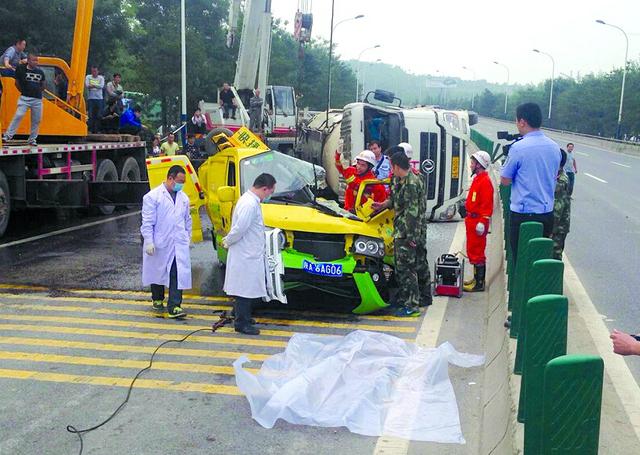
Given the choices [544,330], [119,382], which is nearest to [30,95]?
[119,382]

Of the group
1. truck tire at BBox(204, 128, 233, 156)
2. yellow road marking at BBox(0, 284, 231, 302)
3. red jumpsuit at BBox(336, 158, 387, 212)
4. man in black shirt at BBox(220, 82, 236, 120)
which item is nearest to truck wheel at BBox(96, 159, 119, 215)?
truck tire at BBox(204, 128, 233, 156)

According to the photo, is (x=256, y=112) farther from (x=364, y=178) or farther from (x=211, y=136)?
(x=364, y=178)

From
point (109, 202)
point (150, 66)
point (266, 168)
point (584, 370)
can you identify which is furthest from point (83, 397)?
Answer: point (150, 66)

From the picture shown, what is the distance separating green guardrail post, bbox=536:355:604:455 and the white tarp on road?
2.02 meters

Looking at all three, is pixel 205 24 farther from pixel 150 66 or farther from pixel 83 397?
pixel 83 397

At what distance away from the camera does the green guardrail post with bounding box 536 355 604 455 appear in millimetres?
2438

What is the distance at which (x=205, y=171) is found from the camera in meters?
10.3

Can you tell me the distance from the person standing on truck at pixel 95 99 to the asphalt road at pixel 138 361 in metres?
6.64

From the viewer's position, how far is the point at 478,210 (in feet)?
28.1

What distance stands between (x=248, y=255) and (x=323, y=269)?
2.79 feet

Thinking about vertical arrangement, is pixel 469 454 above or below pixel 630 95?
below

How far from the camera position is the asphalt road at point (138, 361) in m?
4.56

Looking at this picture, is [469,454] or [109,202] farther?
[109,202]

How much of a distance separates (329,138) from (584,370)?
572 inches
